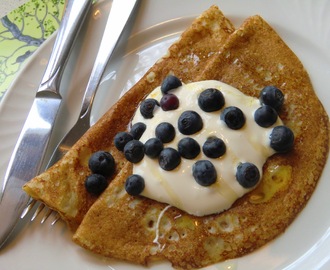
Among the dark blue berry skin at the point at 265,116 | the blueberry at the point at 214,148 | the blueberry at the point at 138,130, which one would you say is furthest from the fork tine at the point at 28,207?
the dark blue berry skin at the point at 265,116

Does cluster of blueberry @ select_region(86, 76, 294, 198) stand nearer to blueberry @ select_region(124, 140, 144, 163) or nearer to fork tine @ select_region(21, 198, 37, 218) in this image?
blueberry @ select_region(124, 140, 144, 163)

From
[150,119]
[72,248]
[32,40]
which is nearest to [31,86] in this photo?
[32,40]

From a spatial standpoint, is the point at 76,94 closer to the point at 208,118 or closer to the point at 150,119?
the point at 150,119

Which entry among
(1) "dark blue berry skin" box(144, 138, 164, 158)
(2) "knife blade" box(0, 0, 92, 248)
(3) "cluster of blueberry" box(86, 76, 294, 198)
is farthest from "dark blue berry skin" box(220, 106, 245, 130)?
(2) "knife blade" box(0, 0, 92, 248)

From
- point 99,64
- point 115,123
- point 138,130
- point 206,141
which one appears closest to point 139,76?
point 99,64

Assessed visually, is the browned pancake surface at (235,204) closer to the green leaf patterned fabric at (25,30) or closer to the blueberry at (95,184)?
the blueberry at (95,184)

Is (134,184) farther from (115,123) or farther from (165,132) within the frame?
(115,123)
